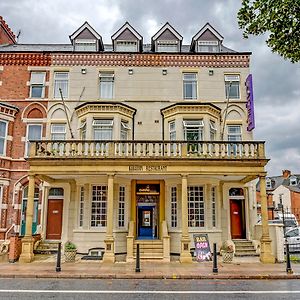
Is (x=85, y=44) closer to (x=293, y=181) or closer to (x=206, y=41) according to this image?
(x=206, y=41)

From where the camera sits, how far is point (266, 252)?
15.9 metres

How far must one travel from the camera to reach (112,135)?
19344 millimetres

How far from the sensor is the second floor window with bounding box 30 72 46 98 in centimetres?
2102

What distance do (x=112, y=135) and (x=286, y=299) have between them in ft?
42.3

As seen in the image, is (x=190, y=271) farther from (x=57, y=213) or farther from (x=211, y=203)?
(x=57, y=213)

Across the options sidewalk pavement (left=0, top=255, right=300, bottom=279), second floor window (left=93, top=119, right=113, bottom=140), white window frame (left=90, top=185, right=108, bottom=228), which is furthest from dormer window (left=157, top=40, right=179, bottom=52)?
sidewalk pavement (left=0, top=255, right=300, bottom=279)

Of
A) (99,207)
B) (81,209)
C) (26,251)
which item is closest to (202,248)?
(99,207)

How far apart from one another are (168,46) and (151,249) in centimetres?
1270

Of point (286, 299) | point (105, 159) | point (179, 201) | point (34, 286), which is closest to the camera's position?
point (286, 299)

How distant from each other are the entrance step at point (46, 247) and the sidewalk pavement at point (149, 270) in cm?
165

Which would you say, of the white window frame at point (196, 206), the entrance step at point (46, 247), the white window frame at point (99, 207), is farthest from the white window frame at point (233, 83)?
the entrance step at point (46, 247)

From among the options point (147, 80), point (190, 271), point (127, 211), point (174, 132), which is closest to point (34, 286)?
point (190, 271)

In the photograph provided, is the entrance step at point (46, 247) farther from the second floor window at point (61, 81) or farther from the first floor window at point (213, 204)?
the second floor window at point (61, 81)

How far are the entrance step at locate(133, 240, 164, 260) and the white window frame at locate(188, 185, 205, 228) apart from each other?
2.08 meters
